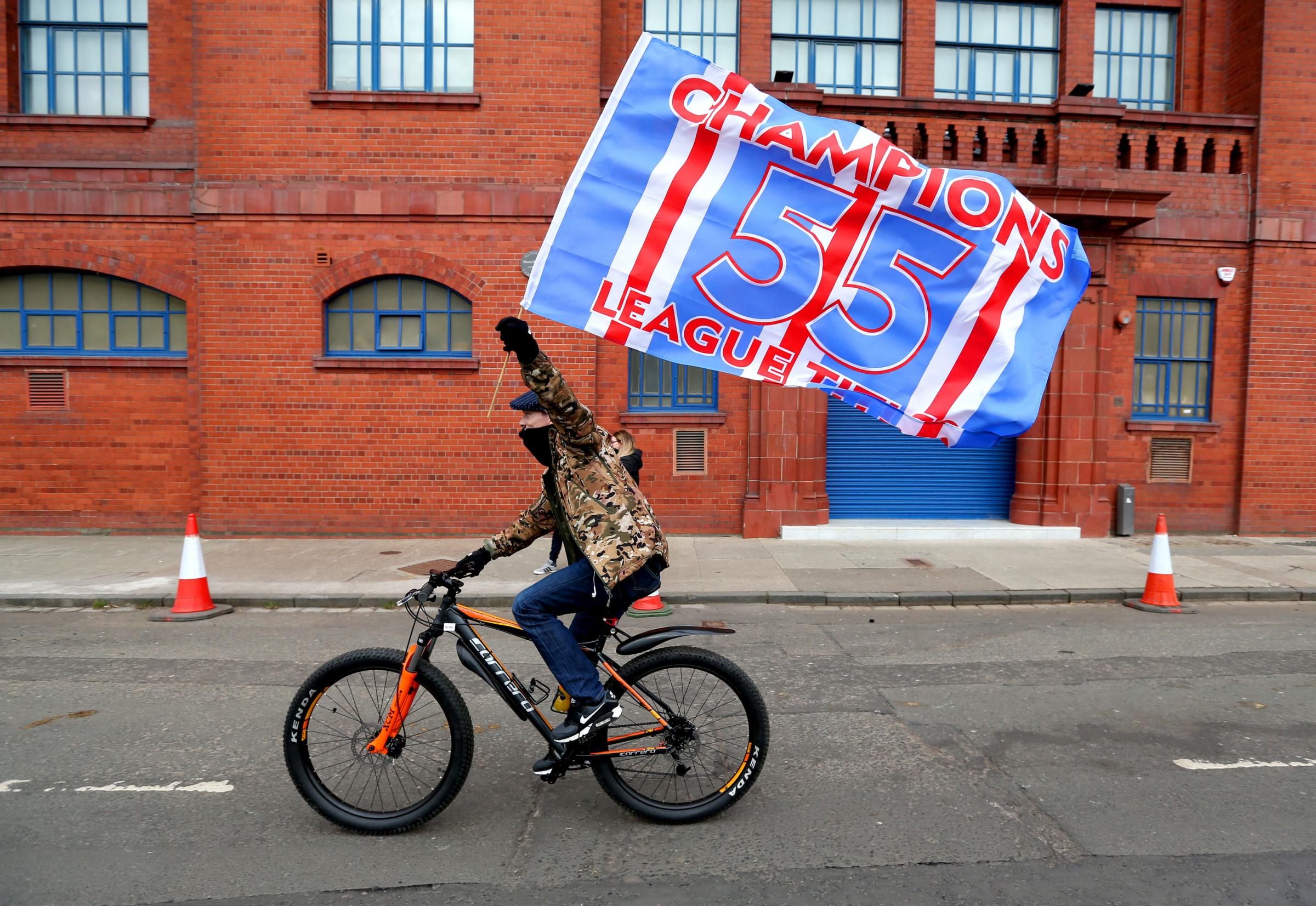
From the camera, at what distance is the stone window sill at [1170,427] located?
12.5 meters

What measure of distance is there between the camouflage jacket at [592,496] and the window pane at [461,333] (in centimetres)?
844

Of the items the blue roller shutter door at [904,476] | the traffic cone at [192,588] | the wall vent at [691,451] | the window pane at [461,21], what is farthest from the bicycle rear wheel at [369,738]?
the window pane at [461,21]

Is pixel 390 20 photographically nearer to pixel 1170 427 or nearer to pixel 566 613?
pixel 566 613

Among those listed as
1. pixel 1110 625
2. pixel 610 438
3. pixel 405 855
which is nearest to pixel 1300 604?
pixel 1110 625

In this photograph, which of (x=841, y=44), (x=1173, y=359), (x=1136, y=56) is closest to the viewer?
(x=841, y=44)

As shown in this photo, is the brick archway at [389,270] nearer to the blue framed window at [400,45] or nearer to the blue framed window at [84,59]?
the blue framed window at [400,45]

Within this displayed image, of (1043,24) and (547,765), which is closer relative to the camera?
(547,765)

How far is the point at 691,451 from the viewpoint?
12.0 meters

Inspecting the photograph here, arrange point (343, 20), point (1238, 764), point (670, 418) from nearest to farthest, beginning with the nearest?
point (1238, 764) < point (343, 20) < point (670, 418)

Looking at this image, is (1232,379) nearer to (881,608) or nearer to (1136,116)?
(1136,116)

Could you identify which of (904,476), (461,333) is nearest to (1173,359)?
(904,476)

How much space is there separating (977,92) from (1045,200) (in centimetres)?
234

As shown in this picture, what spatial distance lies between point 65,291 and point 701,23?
9.95 metres

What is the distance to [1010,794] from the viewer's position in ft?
12.8
